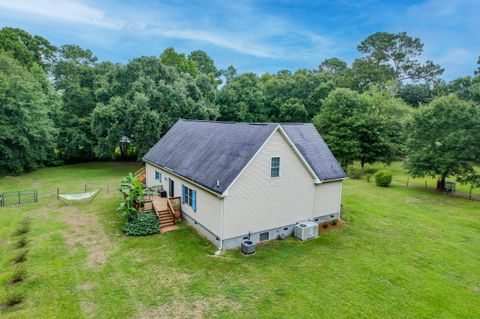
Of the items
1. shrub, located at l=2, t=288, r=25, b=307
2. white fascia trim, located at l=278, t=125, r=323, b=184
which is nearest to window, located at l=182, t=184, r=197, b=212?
white fascia trim, located at l=278, t=125, r=323, b=184

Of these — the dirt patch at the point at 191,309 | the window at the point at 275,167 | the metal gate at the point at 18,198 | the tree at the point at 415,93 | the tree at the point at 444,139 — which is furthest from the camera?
the tree at the point at 415,93

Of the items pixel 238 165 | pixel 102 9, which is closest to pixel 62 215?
pixel 238 165

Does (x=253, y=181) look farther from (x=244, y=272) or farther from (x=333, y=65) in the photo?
(x=333, y=65)

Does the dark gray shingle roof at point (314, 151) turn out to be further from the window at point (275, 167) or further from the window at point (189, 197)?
the window at point (189, 197)

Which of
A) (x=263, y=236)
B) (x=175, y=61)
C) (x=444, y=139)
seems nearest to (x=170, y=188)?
(x=263, y=236)

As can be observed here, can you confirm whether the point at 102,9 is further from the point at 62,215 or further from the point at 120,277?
the point at 120,277

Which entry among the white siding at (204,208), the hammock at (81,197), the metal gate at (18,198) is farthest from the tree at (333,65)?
the metal gate at (18,198)

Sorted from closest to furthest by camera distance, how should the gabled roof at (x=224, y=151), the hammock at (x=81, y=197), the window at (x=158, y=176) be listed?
1. the gabled roof at (x=224, y=151)
2. the hammock at (x=81, y=197)
3. the window at (x=158, y=176)
